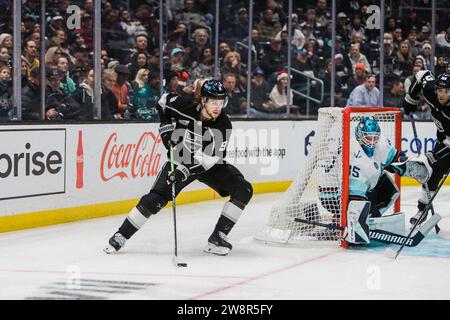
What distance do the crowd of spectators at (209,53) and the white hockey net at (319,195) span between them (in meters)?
2.36

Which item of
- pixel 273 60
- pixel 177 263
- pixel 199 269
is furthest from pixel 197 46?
pixel 199 269

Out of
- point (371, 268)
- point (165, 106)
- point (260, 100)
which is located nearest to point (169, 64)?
point (260, 100)

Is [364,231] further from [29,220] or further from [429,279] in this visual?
[29,220]

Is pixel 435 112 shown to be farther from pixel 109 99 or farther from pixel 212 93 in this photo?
pixel 109 99

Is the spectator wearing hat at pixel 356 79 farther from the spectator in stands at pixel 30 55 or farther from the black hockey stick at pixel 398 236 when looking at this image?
the black hockey stick at pixel 398 236

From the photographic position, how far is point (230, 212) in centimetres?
682

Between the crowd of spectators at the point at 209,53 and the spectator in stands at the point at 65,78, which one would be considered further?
the spectator in stands at the point at 65,78

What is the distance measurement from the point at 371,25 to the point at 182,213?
4.92 m

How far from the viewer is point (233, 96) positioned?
38.1 ft

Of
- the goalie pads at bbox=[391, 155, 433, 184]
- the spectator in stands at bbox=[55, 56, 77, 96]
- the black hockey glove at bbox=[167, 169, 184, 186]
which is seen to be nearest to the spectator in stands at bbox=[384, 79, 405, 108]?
the spectator in stands at bbox=[55, 56, 77, 96]

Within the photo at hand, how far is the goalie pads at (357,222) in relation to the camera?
6969 mm

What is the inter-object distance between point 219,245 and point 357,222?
0.98m

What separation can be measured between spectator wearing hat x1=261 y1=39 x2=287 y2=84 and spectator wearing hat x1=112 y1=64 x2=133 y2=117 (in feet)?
8.53

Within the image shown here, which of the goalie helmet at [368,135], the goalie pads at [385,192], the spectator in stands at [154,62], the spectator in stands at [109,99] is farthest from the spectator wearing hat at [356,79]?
the goalie helmet at [368,135]
